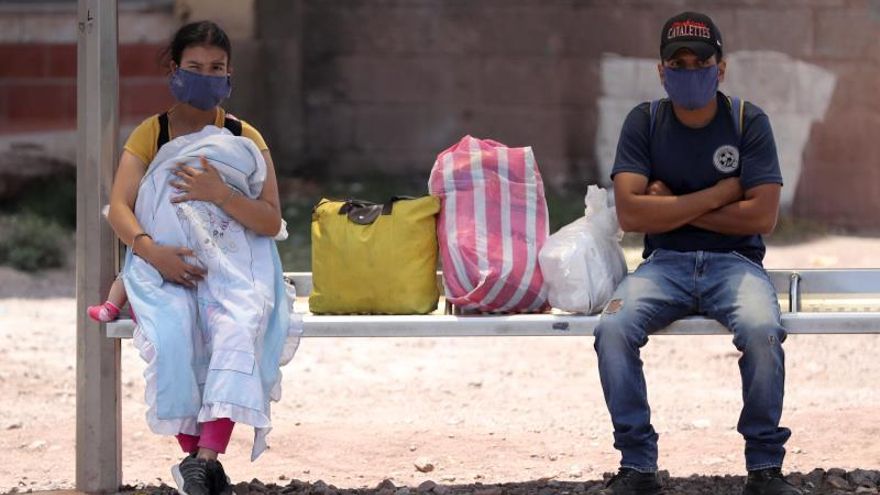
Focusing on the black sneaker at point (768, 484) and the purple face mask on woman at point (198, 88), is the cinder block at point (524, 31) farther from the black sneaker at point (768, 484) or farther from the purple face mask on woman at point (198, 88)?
the black sneaker at point (768, 484)

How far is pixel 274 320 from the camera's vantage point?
15.7 ft

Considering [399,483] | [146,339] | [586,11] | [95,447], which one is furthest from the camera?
[586,11]

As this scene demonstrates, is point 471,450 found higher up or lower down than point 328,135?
lower down

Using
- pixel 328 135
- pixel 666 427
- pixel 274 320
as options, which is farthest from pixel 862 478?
pixel 328 135

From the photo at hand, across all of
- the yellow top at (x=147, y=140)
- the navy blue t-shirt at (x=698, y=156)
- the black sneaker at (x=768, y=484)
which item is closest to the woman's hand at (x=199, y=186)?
the yellow top at (x=147, y=140)

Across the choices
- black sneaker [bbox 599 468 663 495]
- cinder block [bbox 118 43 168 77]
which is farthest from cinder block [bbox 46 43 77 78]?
black sneaker [bbox 599 468 663 495]

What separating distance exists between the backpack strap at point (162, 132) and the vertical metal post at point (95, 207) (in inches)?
6.0

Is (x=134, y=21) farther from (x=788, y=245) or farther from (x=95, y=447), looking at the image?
(x=95, y=447)

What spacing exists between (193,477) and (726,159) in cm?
174

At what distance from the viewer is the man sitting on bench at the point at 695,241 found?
4605mm

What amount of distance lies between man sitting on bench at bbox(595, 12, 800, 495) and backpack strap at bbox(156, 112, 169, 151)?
4.27ft

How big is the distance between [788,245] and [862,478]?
4.77m

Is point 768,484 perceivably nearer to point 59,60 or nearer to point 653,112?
point 653,112

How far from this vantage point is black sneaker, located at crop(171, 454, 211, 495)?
4.54 m
